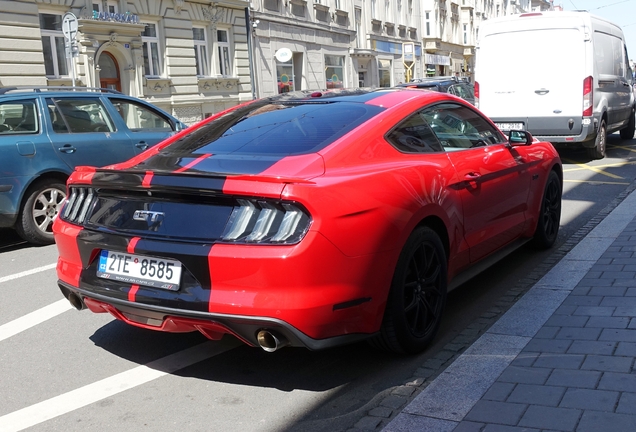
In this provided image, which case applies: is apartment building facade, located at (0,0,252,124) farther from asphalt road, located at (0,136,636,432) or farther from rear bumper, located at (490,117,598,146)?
asphalt road, located at (0,136,636,432)

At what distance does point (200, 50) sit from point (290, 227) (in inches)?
949

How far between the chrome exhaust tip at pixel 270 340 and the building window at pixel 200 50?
77.4ft

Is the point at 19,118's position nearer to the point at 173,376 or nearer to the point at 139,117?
the point at 139,117

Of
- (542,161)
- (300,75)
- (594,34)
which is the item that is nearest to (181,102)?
(300,75)

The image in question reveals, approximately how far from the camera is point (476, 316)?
16.1ft

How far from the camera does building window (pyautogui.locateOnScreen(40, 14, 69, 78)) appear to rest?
2031 cm

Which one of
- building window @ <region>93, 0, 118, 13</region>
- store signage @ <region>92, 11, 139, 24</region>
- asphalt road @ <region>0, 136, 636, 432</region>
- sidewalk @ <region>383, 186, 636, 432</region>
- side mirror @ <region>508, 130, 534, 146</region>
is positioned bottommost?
asphalt road @ <region>0, 136, 636, 432</region>

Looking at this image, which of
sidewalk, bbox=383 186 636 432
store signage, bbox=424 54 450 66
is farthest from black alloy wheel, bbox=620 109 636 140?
store signage, bbox=424 54 450 66

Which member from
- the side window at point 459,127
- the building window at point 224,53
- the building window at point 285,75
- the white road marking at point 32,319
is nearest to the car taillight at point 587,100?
the side window at point 459,127

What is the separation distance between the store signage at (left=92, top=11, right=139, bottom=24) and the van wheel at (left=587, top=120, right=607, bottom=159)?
1432cm

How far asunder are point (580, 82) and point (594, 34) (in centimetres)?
103

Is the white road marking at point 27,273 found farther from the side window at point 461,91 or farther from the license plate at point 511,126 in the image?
the side window at point 461,91

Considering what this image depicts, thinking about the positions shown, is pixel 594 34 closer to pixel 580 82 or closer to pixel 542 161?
pixel 580 82

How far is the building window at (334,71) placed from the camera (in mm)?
35125
